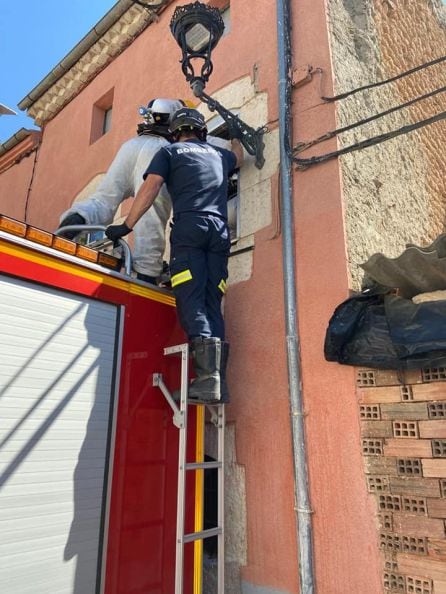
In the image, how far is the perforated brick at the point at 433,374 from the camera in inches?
113

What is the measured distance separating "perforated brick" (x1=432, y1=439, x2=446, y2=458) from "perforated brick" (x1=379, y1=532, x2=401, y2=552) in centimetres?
56

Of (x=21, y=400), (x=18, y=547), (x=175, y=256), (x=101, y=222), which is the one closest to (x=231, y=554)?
(x=18, y=547)

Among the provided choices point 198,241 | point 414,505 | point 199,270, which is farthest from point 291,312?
point 414,505

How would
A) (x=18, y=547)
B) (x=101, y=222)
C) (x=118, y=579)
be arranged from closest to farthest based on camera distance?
1. (x=18, y=547)
2. (x=118, y=579)
3. (x=101, y=222)

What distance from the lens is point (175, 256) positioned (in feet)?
12.2

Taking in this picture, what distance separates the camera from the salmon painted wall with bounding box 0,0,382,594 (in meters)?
3.13

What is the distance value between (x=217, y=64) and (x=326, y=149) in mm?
2315

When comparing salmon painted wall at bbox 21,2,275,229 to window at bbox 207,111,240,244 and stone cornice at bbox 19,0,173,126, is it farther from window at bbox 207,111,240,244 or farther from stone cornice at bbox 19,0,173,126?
window at bbox 207,111,240,244

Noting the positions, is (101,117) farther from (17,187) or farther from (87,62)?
(17,187)

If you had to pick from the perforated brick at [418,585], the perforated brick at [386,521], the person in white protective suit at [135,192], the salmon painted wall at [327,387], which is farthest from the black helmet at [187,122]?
the perforated brick at [418,585]

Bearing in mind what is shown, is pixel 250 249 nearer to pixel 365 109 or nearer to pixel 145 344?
pixel 145 344

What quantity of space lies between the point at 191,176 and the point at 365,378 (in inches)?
79.7

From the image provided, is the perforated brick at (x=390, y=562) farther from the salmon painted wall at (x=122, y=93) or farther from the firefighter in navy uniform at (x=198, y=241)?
the salmon painted wall at (x=122, y=93)

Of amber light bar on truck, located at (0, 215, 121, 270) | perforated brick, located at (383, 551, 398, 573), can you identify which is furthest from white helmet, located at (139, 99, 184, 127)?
perforated brick, located at (383, 551, 398, 573)
